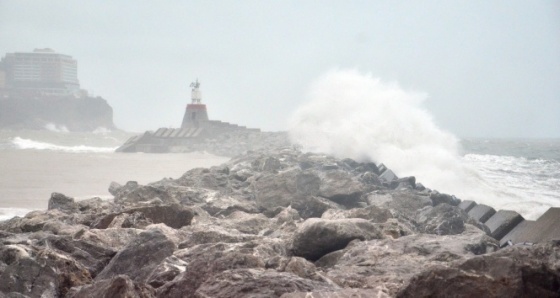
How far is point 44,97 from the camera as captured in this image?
103 meters

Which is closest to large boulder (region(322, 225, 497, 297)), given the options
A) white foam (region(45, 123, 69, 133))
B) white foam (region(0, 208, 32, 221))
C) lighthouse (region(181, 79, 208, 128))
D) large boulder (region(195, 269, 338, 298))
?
large boulder (region(195, 269, 338, 298))

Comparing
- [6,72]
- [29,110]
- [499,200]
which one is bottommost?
[499,200]

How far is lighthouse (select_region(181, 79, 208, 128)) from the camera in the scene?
45.2 metres

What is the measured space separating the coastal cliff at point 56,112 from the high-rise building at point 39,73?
15.4 metres

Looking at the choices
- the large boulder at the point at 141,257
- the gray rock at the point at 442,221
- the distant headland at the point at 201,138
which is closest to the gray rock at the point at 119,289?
the large boulder at the point at 141,257

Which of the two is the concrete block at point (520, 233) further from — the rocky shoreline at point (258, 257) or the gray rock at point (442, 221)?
the gray rock at point (442, 221)

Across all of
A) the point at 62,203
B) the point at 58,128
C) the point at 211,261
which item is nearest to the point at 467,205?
the point at 62,203

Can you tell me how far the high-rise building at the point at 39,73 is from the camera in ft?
385

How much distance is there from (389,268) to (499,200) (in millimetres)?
11768

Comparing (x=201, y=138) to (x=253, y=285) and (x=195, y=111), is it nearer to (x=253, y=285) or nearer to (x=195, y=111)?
(x=195, y=111)

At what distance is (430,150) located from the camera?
23.1 metres

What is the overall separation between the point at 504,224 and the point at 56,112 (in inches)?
3937

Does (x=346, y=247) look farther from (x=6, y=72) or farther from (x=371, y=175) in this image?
(x=6, y=72)

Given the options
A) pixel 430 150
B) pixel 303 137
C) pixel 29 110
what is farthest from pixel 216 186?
pixel 29 110
